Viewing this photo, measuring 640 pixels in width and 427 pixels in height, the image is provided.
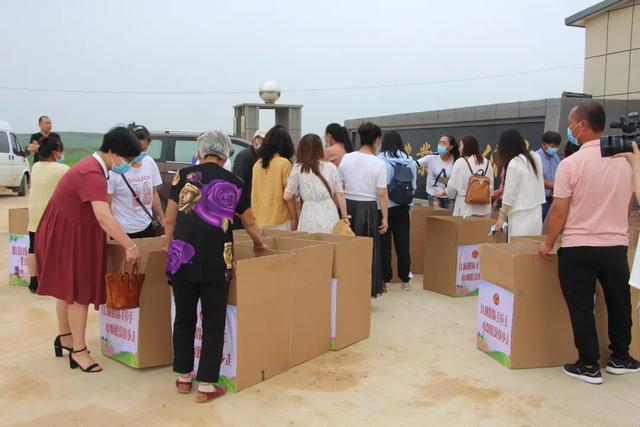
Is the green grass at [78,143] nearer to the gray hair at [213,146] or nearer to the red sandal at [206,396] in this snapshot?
the gray hair at [213,146]

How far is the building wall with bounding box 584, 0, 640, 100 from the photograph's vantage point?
10.1m

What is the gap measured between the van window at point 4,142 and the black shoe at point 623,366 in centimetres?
1673

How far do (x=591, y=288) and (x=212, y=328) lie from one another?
7.04 ft

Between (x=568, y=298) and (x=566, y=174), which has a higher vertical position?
(x=566, y=174)

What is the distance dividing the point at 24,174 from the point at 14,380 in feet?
52.9

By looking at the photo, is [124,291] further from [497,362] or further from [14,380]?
[497,362]

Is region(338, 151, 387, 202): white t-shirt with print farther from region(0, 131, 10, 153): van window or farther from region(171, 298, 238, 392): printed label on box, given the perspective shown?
region(0, 131, 10, 153): van window

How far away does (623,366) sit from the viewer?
144 inches

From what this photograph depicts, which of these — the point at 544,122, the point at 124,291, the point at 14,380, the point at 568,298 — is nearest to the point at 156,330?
the point at 124,291

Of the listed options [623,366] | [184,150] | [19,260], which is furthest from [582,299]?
[184,150]

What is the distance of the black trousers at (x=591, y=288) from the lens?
11.3ft

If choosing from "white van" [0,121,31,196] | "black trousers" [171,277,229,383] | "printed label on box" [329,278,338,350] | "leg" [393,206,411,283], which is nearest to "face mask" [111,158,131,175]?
"black trousers" [171,277,229,383]

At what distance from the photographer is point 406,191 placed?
18.0 feet

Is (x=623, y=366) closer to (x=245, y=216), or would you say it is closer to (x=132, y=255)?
(x=245, y=216)
